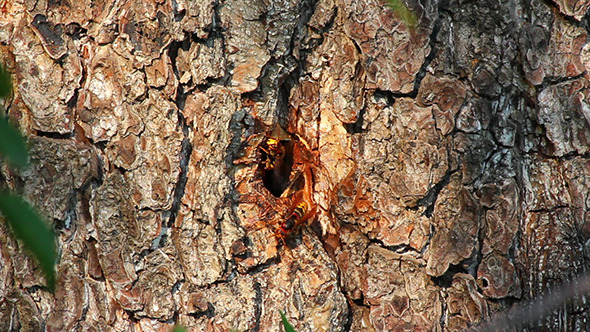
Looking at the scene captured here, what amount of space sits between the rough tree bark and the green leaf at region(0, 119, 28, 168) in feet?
3.87

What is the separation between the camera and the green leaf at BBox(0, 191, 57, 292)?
59 centimetres

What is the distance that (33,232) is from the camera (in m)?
0.62

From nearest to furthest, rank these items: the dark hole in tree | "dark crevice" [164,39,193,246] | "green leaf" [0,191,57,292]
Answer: "green leaf" [0,191,57,292] < "dark crevice" [164,39,193,246] < the dark hole in tree

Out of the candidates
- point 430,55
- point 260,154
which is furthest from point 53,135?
point 430,55

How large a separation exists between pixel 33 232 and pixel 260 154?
133cm

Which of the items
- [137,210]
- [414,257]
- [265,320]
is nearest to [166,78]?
[137,210]

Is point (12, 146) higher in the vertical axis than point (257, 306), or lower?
higher

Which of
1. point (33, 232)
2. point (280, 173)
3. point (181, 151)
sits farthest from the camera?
point (280, 173)

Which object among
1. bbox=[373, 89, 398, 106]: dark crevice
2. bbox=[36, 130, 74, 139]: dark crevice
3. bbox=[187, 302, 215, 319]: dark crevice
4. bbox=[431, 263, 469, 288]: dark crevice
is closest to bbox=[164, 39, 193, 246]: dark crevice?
bbox=[187, 302, 215, 319]: dark crevice

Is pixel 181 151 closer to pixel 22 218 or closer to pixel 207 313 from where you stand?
pixel 207 313

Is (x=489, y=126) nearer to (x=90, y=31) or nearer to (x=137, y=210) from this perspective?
(x=137, y=210)

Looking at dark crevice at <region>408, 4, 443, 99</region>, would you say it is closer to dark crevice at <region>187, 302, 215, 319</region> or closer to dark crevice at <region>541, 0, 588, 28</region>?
dark crevice at <region>541, 0, 588, 28</region>

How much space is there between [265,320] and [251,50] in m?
0.88

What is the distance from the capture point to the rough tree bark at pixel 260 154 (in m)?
1.83
